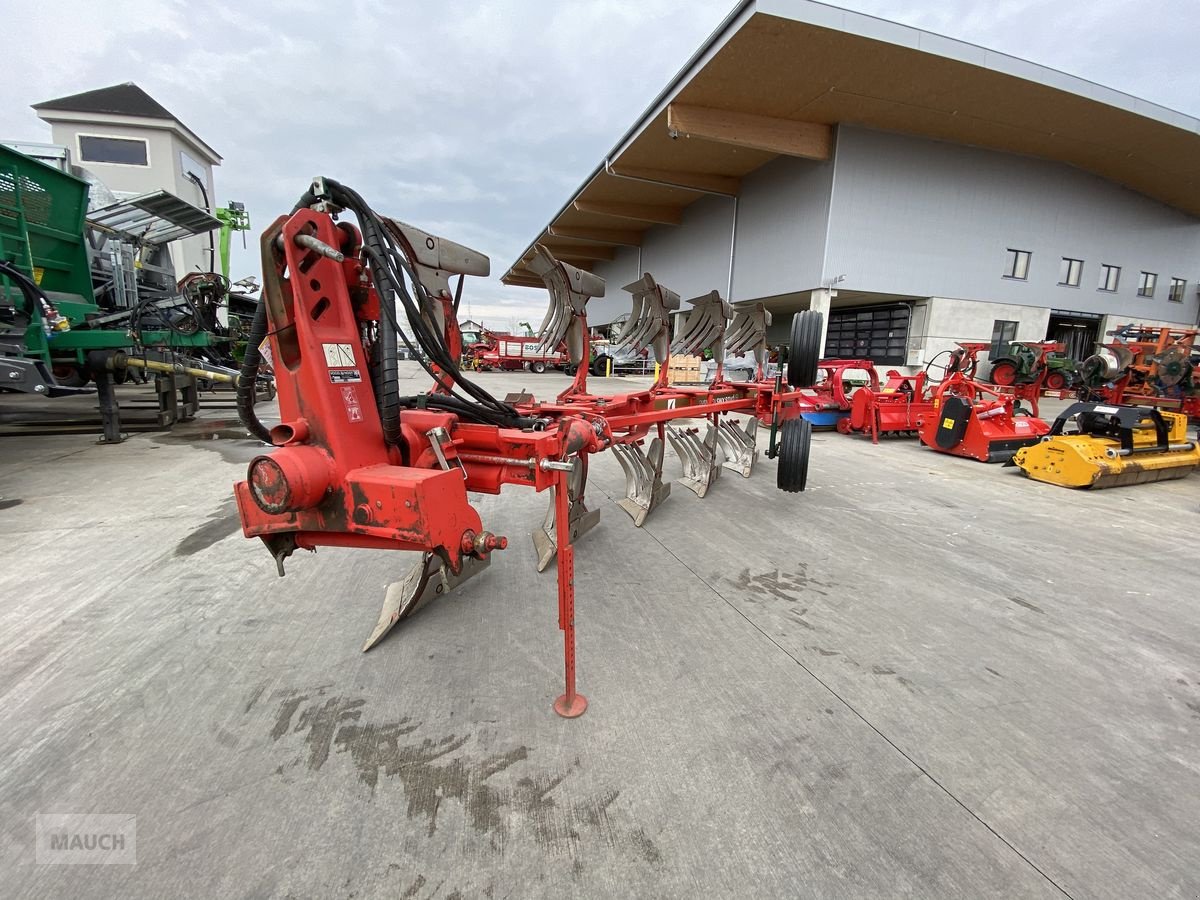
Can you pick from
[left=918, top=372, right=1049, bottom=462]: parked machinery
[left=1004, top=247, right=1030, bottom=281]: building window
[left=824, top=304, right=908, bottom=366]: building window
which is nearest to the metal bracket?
[left=918, top=372, right=1049, bottom=462]: parked machinery

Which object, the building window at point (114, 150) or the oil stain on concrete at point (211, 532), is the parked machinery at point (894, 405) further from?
the building window at point (114, 150)

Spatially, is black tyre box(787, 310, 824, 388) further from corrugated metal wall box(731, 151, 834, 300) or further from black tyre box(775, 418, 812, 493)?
corrugated metal wall box(731, 151, 834, 300)

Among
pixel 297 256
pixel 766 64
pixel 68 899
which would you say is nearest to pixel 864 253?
pixel 766 64

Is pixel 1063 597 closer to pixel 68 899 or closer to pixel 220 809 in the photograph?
pixel 220 809

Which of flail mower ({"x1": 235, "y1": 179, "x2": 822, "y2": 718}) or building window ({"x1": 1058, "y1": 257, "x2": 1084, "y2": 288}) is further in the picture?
building window ({"x1": 1058, "y1": 257, "x2": 1084, "y2": 288})

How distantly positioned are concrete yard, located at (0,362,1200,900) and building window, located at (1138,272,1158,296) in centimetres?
2555

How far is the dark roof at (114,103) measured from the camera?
72.8 ft

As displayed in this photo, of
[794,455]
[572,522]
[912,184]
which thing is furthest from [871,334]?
[572,522]

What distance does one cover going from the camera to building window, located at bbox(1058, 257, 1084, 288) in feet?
59.6

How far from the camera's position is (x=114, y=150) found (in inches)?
867

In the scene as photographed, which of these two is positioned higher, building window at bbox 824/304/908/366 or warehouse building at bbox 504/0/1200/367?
warehouse building at bbox 504/0/1200/367

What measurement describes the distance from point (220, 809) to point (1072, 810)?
2.70 metres

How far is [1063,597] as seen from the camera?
306cm

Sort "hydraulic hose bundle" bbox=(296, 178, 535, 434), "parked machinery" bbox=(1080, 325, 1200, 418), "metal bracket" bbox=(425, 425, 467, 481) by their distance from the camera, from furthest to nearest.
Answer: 1. "parked machinery" bbox=(1080, 325, 1200, 418)
2. "metal bracket" bbox=(425, 425, 467, 481)
3. "hydraulic hose bundle" bbox=(296, 178, 535, 434)
